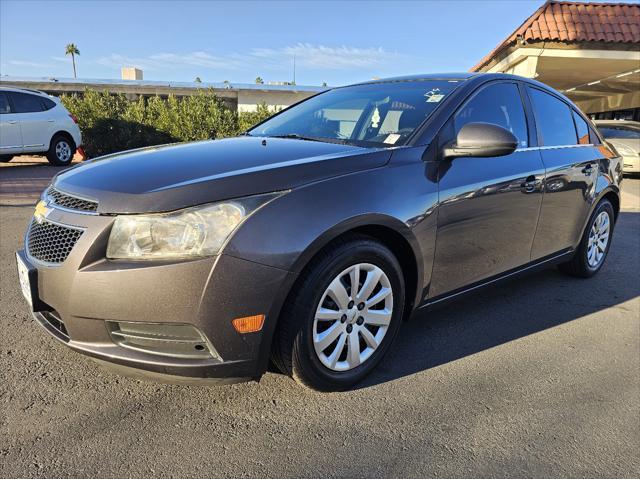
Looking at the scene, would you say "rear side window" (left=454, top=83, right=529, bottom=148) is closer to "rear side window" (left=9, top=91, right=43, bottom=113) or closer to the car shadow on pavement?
the car shadow on pavement

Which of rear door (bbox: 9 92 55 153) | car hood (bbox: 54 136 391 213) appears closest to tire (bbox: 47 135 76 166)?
rear door (bbox: 9 92 55 153)

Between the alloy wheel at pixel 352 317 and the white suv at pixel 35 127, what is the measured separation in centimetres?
1041

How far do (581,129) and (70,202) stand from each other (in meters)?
4.03

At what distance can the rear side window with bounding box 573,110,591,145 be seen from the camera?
417cm

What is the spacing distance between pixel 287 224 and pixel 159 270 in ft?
1.82

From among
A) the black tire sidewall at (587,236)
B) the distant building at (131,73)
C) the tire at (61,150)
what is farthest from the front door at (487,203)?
the distant building at (131,73)

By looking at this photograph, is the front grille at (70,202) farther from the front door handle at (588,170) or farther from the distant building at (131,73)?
the distant building at (131,73)

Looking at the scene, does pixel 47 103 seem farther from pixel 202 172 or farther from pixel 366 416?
pixel 366 416

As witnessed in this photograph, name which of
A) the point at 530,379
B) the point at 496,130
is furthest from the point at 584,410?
the point at 496,130

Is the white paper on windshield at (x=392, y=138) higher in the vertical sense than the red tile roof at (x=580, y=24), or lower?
lower

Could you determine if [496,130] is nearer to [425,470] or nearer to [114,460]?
[425,470]

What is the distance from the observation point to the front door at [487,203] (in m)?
2.79

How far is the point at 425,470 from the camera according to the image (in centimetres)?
201

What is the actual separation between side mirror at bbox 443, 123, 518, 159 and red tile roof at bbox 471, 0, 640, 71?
371 inches
